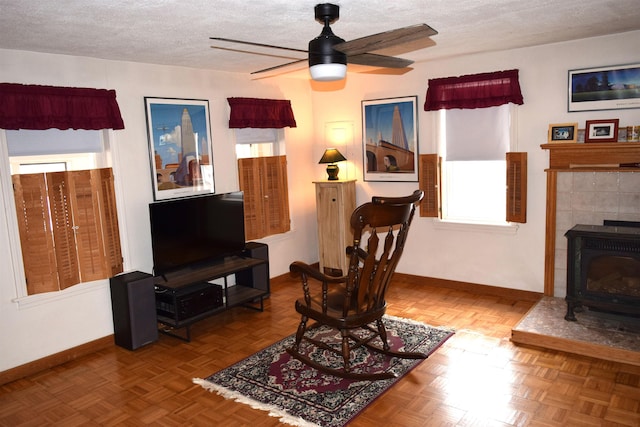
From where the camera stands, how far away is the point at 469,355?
3.87 meters

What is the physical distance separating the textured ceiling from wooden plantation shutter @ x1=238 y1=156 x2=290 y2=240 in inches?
59.3

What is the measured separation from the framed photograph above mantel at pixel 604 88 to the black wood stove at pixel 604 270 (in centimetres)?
112

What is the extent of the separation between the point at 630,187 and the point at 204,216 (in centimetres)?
385

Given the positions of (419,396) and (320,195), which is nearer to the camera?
(419,396)

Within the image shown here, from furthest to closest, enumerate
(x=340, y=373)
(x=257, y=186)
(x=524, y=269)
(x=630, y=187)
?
(x=257, y=186) → (x=524, y=269) → (x=630, y=187) → (x=340, y=373)

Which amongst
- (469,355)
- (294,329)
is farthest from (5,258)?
(469,355)

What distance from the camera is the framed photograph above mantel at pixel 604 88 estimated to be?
170 inches

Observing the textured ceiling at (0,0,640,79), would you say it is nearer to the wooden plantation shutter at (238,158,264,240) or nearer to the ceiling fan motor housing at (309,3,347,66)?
the ceiling fan motor housing at (309,3,347,66)

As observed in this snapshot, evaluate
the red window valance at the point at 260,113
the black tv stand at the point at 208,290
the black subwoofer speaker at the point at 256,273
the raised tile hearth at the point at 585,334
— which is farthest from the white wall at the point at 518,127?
the black tv stand at the point at 208,290

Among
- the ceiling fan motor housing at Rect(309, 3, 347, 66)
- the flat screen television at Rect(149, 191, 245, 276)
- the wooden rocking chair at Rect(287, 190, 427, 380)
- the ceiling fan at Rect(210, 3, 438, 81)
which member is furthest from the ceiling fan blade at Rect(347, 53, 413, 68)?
the flat screen television at Rect(149, 191, 245, 276)

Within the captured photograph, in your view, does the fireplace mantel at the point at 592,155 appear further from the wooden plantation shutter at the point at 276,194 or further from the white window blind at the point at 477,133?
the wooden plantation shutter at the point at 276,194

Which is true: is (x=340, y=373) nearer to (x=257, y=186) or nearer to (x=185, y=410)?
(x=185, y=410)

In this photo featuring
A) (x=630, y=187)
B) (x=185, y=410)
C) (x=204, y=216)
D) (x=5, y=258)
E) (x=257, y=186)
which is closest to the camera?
(x=185, y=410)

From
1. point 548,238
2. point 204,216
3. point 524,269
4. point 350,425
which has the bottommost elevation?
point 350,425
